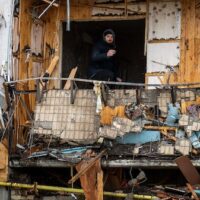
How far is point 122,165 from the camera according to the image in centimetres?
1148

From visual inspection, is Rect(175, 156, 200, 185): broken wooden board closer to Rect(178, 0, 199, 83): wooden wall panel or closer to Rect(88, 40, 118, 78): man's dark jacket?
Rect(178, 0, 199, 83): wooden wall panel

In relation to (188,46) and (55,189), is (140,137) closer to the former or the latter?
(55,189)

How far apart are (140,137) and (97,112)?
959 millimetres

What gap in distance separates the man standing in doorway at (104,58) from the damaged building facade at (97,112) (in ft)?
1.09

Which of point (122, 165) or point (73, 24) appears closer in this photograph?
point (122, 165)

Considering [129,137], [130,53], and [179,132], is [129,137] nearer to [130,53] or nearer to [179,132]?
[179,132]

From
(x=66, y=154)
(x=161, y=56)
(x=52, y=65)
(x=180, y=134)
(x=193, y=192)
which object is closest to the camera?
(x=193, y=192)

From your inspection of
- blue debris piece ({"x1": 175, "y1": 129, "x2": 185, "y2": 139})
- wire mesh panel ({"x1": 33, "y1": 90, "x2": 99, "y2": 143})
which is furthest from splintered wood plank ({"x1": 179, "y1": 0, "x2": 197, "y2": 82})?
wire mesh panel ({"x1": 33, "y1": 90, "x2": 99, "y2": 143})

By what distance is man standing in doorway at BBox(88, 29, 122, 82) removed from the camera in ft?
42.4

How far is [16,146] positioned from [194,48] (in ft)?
14.0

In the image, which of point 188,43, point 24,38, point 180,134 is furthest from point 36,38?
point 180,134

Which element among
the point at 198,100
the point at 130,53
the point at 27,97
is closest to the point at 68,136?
the point at 27,97

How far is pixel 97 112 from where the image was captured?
11531mm

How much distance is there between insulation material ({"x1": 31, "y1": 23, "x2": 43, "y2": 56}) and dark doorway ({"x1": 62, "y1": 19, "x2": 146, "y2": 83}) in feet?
2.23
